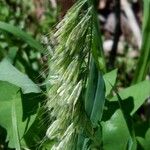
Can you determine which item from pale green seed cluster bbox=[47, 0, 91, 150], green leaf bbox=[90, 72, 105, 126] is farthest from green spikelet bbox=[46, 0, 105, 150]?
green leaf bbox=[90, 72, 105, 126]

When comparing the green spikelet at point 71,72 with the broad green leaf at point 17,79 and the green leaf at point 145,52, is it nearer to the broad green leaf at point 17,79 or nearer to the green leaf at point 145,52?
the broad green leaf at point 17,79

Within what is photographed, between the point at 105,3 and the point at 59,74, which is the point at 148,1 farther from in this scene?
the point at 105,3

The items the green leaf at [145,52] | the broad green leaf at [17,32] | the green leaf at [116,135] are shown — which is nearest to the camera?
the green leaf at [116,135]

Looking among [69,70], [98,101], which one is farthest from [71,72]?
[98,101]

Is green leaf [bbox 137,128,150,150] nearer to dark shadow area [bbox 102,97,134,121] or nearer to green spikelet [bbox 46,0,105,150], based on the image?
dark shadow area [bbox 102,97,134,121]

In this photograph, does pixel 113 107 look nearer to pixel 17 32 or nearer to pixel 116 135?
pixel 116 135

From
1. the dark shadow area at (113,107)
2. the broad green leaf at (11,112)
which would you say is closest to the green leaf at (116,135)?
the dark shadow area at (113,107)
